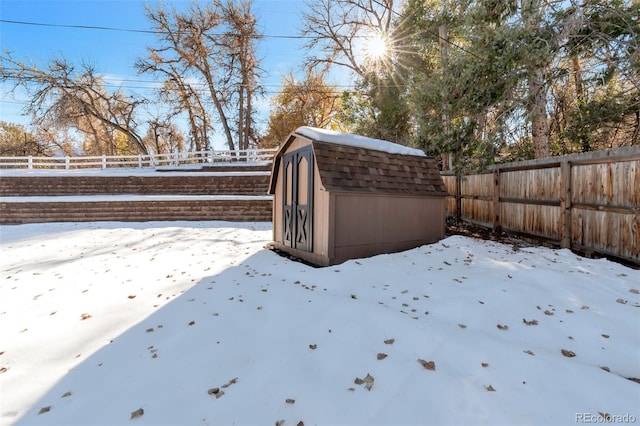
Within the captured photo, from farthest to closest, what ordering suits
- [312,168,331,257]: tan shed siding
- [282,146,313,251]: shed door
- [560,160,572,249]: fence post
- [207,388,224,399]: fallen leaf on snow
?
[282,146,313,251]: shed door < [560,160,572,249]: fence post < [312,168,331,257]: tan shed siding < [207,388,224,399]: fallen leaf on snow

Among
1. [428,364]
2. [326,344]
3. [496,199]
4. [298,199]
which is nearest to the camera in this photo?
[428,364]

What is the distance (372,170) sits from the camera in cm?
550

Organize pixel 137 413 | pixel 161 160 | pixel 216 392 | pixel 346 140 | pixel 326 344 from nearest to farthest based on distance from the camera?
pixel 137 413
pixel 216 392
pixel 326 344
pixel 346 140
pixel 161 160

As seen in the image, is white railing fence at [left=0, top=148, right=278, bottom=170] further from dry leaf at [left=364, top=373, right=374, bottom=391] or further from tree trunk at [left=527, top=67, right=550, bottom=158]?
dry leaf at [left=364, top=373, right=374, bottom=391]

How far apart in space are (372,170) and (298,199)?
161cm

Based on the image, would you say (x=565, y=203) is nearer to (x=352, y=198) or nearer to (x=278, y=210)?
(x=352, y=198)

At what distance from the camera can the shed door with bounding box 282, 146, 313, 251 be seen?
17.9 ft

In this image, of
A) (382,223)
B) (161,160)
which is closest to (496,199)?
(382,223)

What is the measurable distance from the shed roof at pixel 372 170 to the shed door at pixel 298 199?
0.39 meters

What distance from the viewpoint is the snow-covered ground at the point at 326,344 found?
1.75m

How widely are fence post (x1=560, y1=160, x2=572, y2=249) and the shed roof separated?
2003 mm

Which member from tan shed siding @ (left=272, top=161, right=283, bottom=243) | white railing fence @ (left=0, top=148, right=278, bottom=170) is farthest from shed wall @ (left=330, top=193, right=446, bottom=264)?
white railing fence @ (left=0, top=148, right=278, bottom=170)

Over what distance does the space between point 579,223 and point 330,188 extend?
4429 millimetres

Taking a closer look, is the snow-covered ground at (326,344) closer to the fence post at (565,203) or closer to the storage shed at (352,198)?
the storage shed at (352,198)
